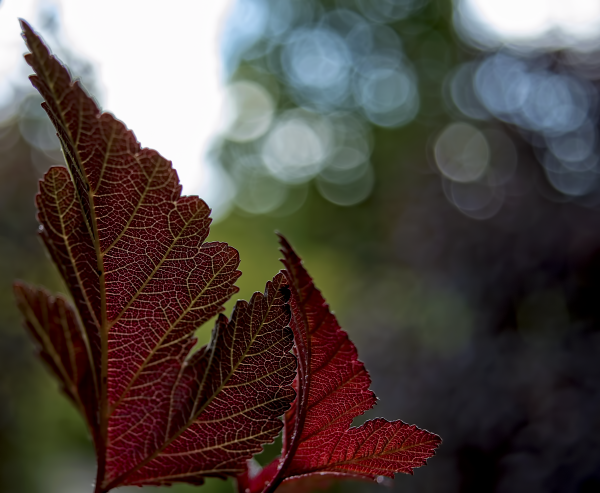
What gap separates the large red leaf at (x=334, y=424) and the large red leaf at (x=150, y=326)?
0.06ft

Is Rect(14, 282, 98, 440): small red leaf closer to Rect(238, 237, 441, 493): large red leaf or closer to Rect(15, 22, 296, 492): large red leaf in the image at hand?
Rect(15, 22, 296, 492): large red leaf

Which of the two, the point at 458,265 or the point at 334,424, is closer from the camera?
the point at 334,424

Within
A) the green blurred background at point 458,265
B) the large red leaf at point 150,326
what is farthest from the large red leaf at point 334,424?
the green blurred background at point 458,265

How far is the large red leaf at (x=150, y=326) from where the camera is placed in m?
Result: 0.33

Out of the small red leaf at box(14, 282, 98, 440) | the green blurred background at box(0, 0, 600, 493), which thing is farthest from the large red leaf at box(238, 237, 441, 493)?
the green blurred background at box(0, 0, 600, 493)

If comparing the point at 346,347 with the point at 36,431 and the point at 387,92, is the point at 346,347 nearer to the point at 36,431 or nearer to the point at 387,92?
the point at 36,431

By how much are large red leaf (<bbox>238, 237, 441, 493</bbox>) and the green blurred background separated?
1.32m

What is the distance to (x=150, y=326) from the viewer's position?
14.2 inches

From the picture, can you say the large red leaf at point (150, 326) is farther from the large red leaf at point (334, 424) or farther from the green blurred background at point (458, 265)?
the green blurred background at point (458, 265)

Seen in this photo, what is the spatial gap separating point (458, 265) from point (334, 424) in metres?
2.35

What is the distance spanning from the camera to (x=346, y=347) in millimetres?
344

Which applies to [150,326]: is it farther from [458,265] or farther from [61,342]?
[458,265]

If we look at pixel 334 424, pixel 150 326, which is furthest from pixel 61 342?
pixel 334 424

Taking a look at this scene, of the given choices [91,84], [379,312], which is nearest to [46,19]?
[91,84]
